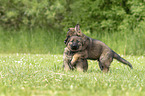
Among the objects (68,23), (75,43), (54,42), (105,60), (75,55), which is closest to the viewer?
(75,43)

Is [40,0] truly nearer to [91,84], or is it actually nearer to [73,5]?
[73,5]

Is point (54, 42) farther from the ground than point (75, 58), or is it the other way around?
point (75, 58)

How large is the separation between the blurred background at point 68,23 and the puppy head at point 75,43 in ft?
26.2

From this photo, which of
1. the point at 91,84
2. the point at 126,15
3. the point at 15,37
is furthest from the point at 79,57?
the point at 126,15

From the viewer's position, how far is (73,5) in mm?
18938

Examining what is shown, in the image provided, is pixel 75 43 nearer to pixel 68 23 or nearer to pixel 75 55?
pixel 75 55

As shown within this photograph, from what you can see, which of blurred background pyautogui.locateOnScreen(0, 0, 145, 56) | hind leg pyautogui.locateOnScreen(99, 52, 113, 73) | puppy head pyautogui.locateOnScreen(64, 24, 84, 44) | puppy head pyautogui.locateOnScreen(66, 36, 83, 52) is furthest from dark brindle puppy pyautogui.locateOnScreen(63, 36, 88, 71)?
A: blurred background pyautogui.locateOnScreen(0, 0, 145, 56)

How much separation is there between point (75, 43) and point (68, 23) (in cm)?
1451

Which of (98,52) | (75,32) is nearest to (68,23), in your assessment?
(98,52)

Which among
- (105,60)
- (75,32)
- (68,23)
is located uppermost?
(68,23)

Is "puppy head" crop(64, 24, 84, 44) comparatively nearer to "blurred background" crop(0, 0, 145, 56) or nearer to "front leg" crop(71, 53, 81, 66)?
"front leg" crop(71, 53, 81, 66)

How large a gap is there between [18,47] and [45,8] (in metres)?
4.92

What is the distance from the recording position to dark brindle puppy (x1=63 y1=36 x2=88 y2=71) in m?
5.49

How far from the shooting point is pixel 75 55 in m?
5.63
